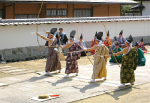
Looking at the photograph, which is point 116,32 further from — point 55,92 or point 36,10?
point 55,92

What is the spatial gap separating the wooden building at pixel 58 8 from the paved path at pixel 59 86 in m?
10.1

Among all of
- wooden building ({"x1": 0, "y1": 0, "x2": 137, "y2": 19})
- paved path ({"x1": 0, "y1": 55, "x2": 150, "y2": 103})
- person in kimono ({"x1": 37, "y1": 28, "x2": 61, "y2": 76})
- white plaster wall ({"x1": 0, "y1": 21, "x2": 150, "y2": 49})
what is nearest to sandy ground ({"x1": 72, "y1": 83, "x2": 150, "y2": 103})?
paved path ({"x1": 0, "y1": 55, "x2": 150, "y2": 103})

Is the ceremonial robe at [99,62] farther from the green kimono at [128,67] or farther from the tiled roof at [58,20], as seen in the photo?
the tiled roof at [58,20]

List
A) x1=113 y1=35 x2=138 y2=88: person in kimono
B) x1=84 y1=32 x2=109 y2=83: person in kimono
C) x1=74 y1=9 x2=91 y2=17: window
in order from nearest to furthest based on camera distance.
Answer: x1=113 y1=35 x2=138 y2=88: person in kimono, x1=84 y1=32 x2=109 y2=83: person in kimono, x1=74 y1=9 x2=91 y2=17: window

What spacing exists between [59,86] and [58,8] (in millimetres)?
14426

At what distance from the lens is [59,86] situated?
374 inches

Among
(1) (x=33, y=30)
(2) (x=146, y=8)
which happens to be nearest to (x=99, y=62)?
(1) (x=33, y=30)

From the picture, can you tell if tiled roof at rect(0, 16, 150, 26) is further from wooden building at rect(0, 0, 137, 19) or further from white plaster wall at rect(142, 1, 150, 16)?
white plaster wall at rect(142, 1, 150, 16)

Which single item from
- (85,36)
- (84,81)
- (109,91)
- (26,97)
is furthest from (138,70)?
(85,36)

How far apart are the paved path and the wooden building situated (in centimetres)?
1008

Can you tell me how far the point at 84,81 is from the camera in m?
10.2

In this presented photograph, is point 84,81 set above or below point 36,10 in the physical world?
below

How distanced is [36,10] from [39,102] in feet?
50.1

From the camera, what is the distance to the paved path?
8.23 meters
